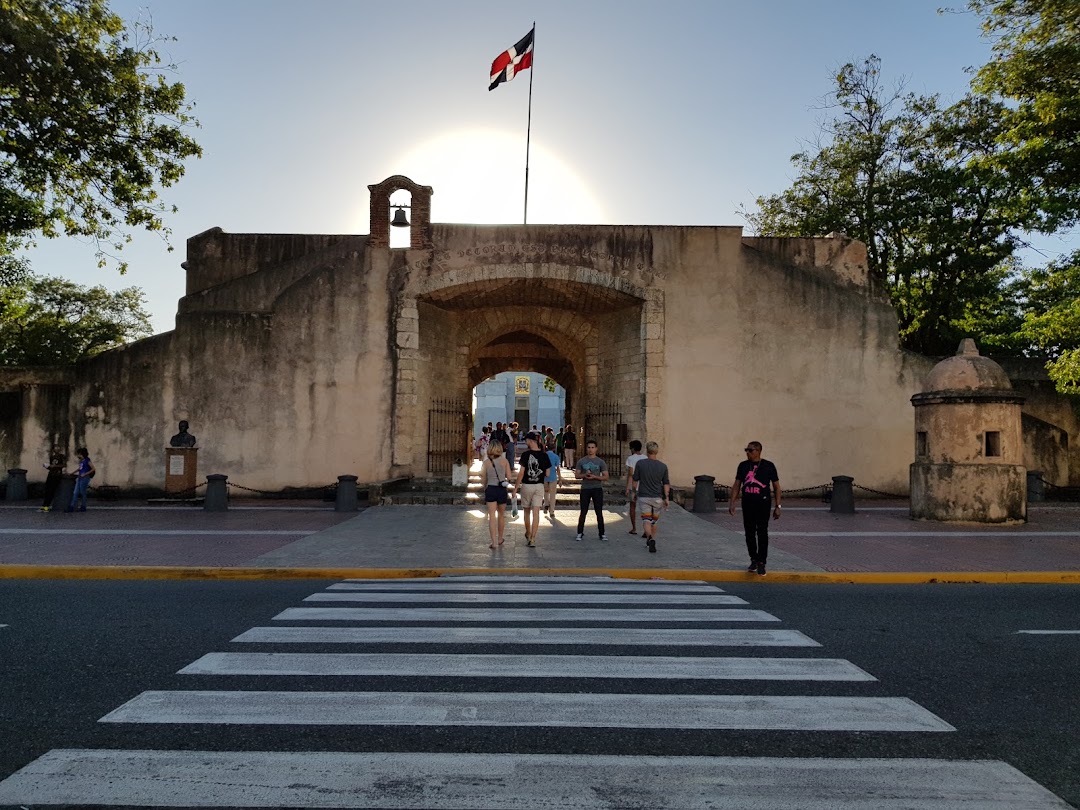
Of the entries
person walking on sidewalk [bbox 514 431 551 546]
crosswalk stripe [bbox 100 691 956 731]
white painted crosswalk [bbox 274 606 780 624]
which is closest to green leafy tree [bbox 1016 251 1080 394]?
person walking on sidewalk [bbox 514 431 551 546]

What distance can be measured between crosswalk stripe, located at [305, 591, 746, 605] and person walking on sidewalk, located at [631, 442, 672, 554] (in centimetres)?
279

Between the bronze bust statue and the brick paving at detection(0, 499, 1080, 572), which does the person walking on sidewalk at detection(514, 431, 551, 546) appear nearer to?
the brick paving at detection(0, 499, 1080, 572)

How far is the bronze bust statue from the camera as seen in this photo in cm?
1658

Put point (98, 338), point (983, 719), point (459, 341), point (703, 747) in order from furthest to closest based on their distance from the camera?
1. point (98, 338)
2. point (459, 341)
3. point (983, 719)
4. point (703, 747)

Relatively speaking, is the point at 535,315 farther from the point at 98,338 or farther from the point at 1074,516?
the point at 98,338

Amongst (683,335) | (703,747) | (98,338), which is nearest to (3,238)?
(683,335)

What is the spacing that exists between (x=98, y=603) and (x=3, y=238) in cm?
1426

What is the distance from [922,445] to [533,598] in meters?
10.7

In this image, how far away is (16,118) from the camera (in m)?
16.2

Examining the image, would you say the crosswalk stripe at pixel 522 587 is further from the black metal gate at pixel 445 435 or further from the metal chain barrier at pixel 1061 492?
the metal chain barrier at pixel 1061 492

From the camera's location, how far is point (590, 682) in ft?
14.7

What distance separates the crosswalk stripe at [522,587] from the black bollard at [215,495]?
313 inches

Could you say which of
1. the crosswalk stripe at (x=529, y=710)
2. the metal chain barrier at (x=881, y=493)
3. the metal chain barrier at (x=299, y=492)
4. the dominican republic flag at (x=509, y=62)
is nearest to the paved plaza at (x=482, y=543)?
the metal chain barrier at (x=299, y=492)

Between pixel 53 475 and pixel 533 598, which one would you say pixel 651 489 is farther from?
pixel 53 475
